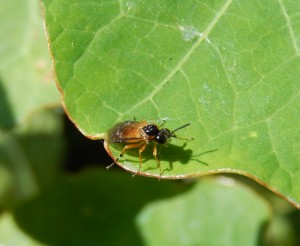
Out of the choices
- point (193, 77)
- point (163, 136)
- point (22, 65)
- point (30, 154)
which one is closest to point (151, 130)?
point (163, 136)

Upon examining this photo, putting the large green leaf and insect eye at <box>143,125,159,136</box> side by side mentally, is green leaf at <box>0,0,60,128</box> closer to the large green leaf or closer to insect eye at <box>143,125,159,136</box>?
insect eye at <box>143,125,159,136</box>

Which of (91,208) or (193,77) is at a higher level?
(193,77)

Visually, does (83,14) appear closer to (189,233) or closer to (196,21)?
(196,21)

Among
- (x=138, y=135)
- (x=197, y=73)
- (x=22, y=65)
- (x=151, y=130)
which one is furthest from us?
(x=22, y=65)

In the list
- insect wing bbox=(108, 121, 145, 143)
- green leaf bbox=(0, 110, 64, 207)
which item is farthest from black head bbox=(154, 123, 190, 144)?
green leaf bbox=(0, 110, 64, 207)

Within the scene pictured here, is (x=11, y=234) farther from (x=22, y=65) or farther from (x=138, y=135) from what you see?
(x=138, y=135)

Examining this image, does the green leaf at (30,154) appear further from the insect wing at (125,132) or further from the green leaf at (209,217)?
the insect wing at (125,132)
